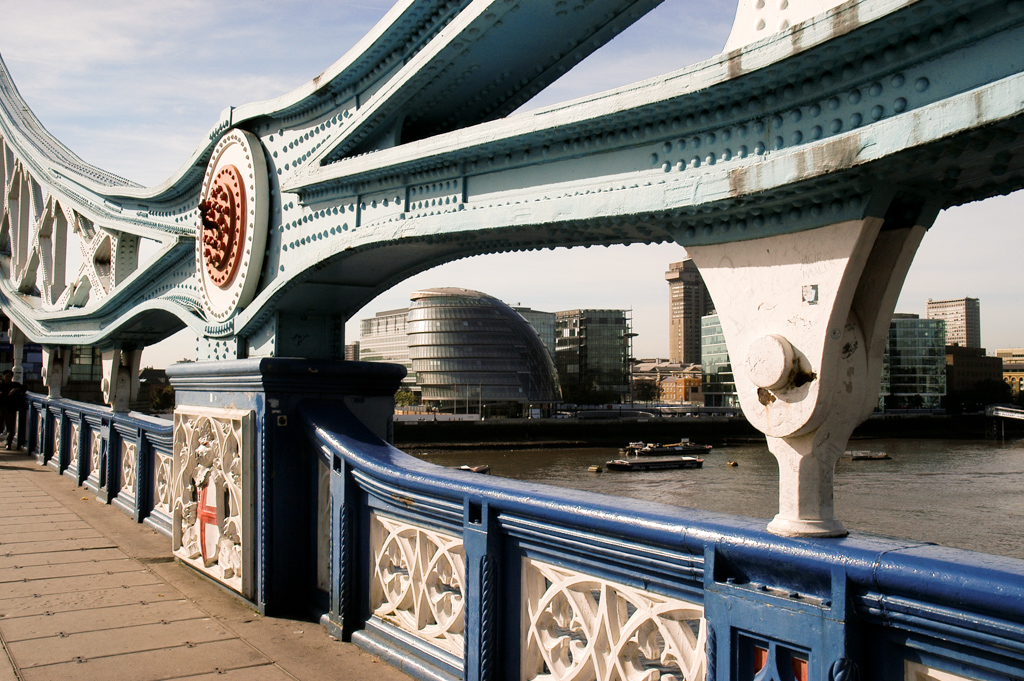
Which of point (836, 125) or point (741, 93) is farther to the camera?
point (741, 93)

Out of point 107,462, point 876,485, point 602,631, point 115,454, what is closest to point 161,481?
point 115,454

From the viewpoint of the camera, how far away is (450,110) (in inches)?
189

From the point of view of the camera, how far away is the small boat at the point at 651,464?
153 ft

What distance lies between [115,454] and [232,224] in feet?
14.4

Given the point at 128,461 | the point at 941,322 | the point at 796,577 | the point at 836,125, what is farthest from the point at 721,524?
the point at 941,322

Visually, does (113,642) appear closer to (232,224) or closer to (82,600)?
(82,600)

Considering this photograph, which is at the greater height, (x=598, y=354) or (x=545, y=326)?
(x=545, y=326)

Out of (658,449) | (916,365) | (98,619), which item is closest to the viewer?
(98,619)

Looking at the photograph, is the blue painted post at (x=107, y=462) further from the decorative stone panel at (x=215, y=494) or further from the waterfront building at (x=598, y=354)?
the waterfront building at (x=598, y=354)

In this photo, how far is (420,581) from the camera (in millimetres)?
3955

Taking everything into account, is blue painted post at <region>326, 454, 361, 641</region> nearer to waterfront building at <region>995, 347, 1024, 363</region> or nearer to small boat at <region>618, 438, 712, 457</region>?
small boat at <region>618, 438, 712, 457</region>

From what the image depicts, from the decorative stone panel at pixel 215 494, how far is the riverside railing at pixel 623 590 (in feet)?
2.61

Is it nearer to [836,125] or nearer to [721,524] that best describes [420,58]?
[836,125]

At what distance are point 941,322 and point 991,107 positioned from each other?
101 metres
